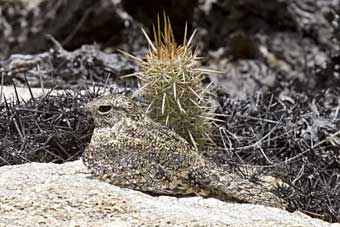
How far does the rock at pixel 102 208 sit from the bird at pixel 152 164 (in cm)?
3

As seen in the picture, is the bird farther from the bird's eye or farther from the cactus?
the cactus

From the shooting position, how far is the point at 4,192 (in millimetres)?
2428

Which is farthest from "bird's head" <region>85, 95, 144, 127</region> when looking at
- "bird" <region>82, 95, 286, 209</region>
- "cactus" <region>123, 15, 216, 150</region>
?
"cactus" <region>123, 15, 216, 150</region>

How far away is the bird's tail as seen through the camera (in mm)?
2549

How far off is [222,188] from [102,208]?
1.31ft

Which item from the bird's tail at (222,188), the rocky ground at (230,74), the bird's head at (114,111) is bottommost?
the rocky ground at (230,74)

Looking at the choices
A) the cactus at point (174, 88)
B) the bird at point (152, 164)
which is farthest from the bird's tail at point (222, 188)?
the cactus at point (174, 88)

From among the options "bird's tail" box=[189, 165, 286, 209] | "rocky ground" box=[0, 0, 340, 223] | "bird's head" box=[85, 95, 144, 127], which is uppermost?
"bird's head" box=[85, 95, 144, 127]

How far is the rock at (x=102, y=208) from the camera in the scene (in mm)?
2311

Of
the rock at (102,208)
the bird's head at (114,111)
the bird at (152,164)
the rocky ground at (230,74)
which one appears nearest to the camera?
the rock at (102,208)

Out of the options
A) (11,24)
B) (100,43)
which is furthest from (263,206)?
(11,24)

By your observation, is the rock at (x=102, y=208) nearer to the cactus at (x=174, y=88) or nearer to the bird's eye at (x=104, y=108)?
the bird's eye at (x=104, y=108)

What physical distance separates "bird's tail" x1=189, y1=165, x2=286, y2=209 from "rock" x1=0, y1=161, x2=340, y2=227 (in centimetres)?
3

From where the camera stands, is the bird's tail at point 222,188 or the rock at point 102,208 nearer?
the rock at point 102,208
